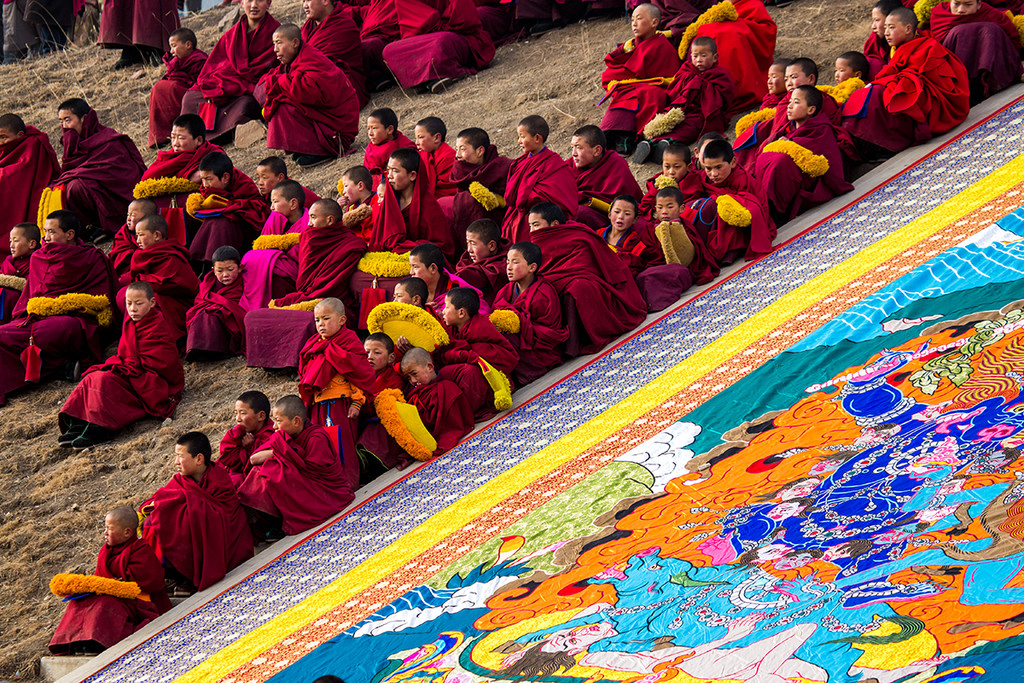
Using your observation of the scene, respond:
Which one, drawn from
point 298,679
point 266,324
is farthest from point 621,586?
point 266,324

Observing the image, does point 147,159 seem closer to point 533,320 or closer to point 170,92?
point 170,92

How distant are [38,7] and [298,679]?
1181 centimetres

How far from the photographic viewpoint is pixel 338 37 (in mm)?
10844

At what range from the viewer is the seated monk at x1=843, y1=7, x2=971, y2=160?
7688 mm

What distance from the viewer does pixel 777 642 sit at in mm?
3529

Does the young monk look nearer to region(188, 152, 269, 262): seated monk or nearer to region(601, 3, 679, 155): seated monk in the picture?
region(188, 152, 269, 262): seated monk

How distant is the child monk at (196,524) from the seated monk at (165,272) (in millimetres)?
2213

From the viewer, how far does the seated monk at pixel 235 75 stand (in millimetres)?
10711

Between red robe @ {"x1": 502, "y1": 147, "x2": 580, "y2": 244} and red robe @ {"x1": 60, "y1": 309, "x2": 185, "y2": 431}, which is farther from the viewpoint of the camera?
red robe @ {"x1": 502, "y1": 147, "x2": 580, "y2": 244}

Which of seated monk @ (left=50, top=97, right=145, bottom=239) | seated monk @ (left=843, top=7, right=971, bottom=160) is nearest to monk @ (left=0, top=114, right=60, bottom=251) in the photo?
seated monk @ (left=50, top=97, right=145, bottom=239)

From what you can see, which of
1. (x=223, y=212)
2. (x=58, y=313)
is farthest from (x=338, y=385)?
(x=58, y=313)

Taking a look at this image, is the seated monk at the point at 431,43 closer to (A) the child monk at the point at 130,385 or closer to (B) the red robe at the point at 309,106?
(B) the red robe at the point at 309,106

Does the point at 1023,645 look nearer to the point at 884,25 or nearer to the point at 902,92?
the point at 902,92

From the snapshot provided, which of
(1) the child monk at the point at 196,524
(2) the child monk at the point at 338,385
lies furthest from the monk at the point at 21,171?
(1) the child monk at the point at 196,524
